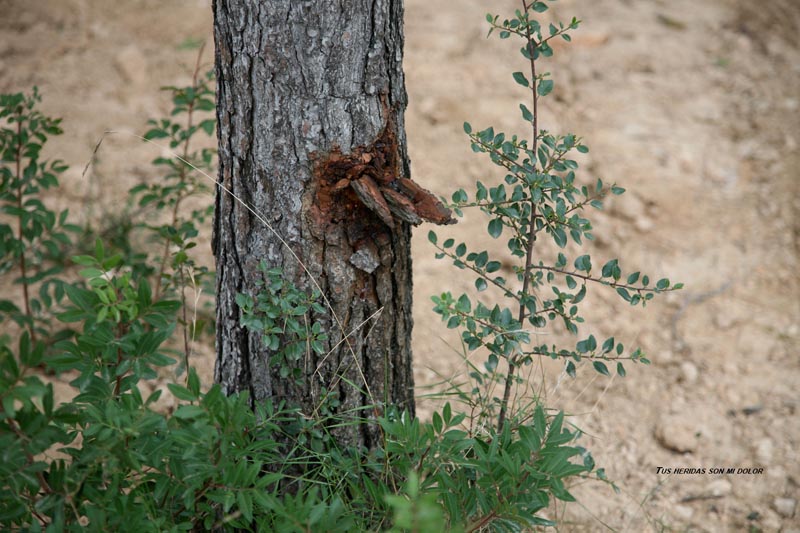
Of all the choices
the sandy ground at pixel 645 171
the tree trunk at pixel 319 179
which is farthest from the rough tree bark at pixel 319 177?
the sandy ground at pixel 645 171

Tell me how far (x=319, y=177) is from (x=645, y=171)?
2825 mm

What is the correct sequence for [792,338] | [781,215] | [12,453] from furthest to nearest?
[781,215], [792,338], [12,453]

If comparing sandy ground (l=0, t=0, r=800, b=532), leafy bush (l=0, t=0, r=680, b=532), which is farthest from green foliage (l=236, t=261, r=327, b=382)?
sandy ground (l=0, t=0, r=800, b=532)

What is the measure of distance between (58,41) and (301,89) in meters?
3.98

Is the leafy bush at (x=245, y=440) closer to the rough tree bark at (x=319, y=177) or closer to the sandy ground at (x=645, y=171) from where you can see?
the rough tree bark at (x=319, y=177)

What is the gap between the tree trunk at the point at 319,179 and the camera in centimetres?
165

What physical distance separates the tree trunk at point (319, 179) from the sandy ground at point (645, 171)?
54 cm

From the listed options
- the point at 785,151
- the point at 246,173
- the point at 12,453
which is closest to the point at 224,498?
the point at 12,453

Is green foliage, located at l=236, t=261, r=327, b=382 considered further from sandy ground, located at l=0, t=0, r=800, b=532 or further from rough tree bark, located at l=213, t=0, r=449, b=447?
sandy ground, located at l=0, t=0, r=800, b=532

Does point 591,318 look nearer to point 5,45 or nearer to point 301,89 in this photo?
point 301,89

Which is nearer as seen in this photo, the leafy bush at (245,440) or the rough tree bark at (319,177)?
the leafy bush at (245,440)

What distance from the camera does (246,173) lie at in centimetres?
177

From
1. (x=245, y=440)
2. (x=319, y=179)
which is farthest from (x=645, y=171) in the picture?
(x=245, y=440)

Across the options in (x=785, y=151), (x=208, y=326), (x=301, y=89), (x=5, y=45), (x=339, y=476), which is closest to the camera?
(x=301, y=89)
